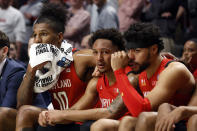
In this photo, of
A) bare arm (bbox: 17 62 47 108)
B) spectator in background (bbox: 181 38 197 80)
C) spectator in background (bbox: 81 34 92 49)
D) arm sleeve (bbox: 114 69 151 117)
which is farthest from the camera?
spectator in background (bbox: 81 34 92 49)

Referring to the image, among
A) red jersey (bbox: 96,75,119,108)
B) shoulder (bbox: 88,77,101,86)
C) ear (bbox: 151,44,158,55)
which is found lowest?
red jersey (bbox: 96,75,119,108)

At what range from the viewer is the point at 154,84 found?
3.94 m

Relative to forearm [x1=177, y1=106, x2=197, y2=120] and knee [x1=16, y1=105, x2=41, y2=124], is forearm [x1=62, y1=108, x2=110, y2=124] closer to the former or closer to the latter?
knee [x1=16, y1=105, x2=41, y2=124]

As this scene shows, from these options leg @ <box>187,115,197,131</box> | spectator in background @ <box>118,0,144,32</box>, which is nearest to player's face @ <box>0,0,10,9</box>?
spectator in background @ <box>118,0,144,32</box>

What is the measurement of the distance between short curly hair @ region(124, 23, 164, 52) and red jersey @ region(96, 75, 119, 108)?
578mm

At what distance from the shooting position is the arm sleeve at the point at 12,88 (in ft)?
15.4

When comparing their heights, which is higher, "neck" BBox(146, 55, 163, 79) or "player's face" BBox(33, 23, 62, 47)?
"player's face" BBox(33, 23, 62, 47)

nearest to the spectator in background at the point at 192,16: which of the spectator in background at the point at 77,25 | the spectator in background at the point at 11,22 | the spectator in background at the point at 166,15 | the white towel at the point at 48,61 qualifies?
the spectator in background at the point at 166,15

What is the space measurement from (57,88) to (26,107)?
57 centimetres

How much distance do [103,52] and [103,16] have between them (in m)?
3.17

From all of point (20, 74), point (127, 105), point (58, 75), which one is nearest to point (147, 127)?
point (127, 105)

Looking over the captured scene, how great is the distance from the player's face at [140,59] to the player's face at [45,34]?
3.78 feet

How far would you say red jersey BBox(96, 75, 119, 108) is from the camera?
4332 mm

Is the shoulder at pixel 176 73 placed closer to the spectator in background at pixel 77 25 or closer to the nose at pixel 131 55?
the nose at pixel 131 55
